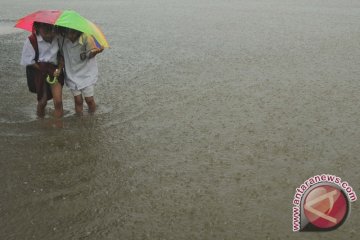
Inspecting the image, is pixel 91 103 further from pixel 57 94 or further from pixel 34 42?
pixel 34 42

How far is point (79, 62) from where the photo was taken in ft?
17.2

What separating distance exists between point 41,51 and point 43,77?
34 cm

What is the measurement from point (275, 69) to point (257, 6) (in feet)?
24.3

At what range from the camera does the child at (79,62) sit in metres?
5.09

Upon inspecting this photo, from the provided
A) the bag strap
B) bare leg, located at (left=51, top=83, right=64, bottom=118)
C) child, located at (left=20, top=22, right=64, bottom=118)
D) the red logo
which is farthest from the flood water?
the bag strap

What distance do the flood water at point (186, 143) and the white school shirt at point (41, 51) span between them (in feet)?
2.56

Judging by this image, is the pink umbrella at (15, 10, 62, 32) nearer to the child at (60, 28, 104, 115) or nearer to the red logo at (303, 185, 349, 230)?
the child at (60, 28, 104, 115)

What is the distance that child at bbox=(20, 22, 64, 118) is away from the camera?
4875 millimetres

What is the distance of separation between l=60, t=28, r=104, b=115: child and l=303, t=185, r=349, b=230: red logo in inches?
112

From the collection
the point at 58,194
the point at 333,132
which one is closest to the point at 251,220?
the point at 58,194

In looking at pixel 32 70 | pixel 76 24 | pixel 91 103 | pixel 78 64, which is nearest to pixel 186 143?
pixel 91 103

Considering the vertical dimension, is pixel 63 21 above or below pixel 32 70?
above

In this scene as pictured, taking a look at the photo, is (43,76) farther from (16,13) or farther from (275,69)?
(16,13)

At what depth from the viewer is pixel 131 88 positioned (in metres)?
6.70
